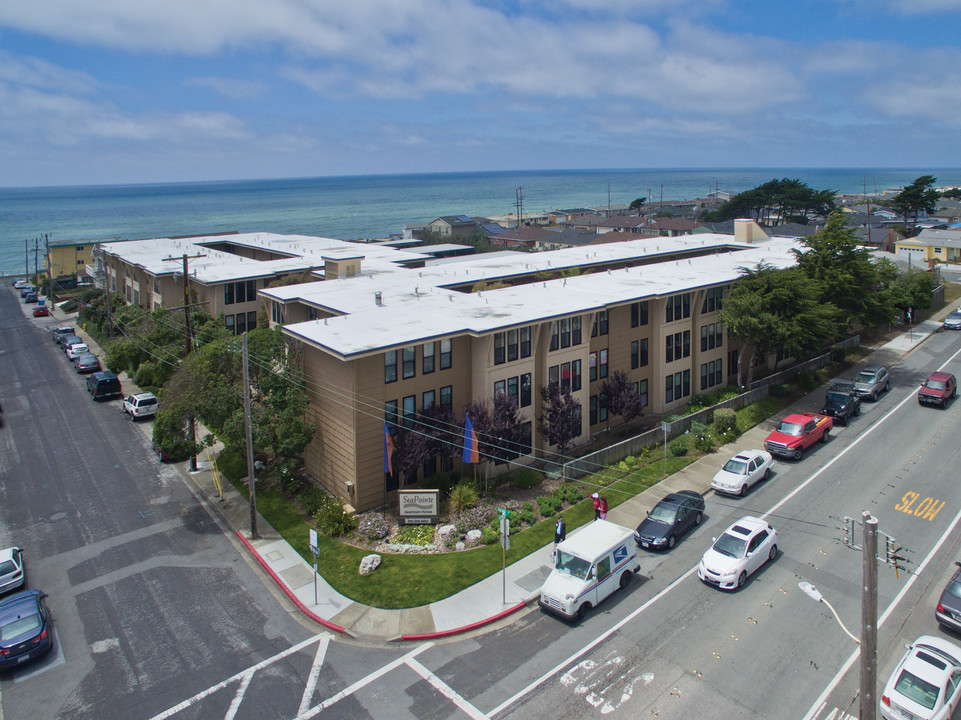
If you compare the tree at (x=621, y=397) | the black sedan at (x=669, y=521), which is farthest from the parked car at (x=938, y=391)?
the black sedan at (x=669, y=521)

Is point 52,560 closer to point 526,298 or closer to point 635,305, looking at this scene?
point 526,298

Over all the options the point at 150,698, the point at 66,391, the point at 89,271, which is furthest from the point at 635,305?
the point at 89,271

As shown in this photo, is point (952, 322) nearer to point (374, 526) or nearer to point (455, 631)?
point (374, 526)

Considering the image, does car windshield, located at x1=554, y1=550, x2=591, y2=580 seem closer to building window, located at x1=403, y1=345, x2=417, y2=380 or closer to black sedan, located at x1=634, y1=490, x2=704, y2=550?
black sedan, located at x1=634, y1=490, x2=704, y2=550

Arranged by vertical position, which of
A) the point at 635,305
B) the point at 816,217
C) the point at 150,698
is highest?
the point at 816,217

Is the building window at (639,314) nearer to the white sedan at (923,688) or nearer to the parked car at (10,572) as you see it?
the white sedan at (923,688)

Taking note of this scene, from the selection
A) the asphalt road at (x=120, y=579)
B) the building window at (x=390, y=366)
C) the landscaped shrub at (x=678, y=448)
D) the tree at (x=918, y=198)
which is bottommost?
the asphalt road at (x=120, y=579)
